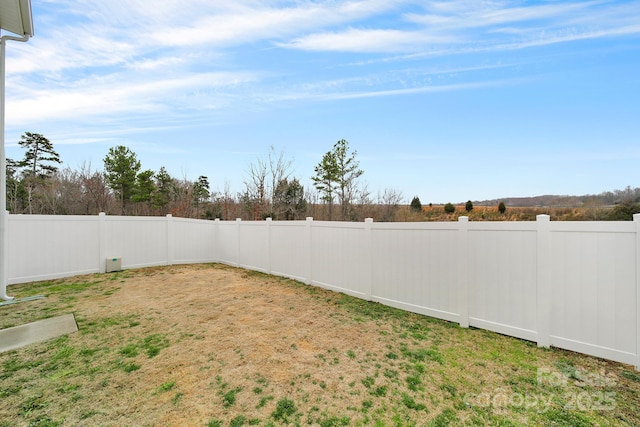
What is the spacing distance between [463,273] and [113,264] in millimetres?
8800

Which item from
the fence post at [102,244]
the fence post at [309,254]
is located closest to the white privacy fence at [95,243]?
the fence post at [102,244]

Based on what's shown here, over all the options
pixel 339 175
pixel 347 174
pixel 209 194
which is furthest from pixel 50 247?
pixel 209 194

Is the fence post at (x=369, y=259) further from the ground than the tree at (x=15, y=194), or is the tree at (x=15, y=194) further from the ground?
the tree at (x=15, y=194)

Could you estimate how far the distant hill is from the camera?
10.1 m

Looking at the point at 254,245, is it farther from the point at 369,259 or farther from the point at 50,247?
the point at 50,247

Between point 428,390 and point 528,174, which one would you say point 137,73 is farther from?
point 528,174

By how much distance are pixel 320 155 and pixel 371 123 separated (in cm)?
848

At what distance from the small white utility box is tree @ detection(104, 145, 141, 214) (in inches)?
544

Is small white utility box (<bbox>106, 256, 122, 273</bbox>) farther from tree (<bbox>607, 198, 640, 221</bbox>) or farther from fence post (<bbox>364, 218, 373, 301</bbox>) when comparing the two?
tree (<bbox>607, 198, 640, 221</bbox>)

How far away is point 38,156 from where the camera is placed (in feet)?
66.1

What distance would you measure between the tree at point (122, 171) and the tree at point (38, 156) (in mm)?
5047


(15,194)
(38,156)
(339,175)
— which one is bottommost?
(15,194)

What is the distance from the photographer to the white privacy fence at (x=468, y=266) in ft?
9.11

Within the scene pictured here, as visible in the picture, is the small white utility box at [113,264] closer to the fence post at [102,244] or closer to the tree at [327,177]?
the fence post at [102,244]
